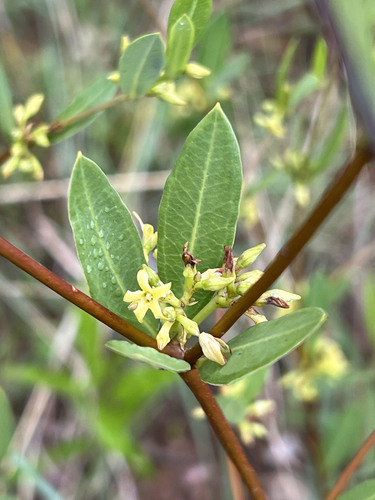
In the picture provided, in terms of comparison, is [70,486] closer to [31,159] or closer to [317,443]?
[317,443]

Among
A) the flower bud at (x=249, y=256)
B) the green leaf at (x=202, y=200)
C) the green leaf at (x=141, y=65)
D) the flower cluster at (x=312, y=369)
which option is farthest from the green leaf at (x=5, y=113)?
the flower cluster at (x=312, y=369)

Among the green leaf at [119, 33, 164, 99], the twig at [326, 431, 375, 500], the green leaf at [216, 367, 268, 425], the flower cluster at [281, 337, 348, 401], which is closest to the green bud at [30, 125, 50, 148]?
the green leaf at [119, 33, 164, 99]

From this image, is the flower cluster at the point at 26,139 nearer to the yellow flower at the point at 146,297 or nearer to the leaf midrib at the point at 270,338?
the yellow flower at the point at 146,297

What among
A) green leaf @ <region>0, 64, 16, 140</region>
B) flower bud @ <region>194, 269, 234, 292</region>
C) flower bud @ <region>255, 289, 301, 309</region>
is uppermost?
green leaf @ <region>0, 64, 16, 140</region>

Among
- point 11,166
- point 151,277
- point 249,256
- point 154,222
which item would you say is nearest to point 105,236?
point 151,277

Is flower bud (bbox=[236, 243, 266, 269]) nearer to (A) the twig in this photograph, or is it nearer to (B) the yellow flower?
(B) the yellow flower

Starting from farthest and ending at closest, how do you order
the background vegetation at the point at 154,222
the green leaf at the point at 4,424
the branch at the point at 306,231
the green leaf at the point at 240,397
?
the background vegetation at the point at 154,222, the green leaf at the point at 4,424, the green leaf at the point at 240,397, the branch at the point at 306,231
